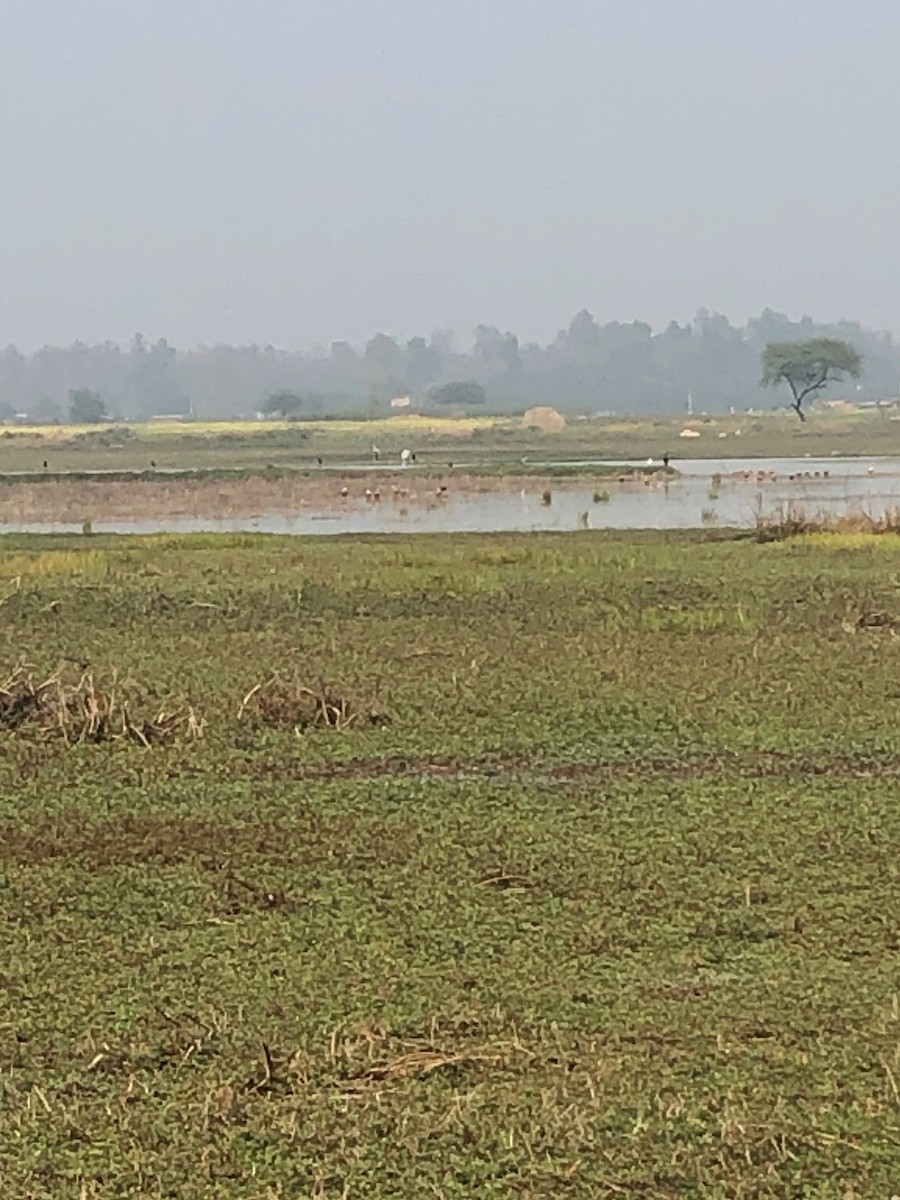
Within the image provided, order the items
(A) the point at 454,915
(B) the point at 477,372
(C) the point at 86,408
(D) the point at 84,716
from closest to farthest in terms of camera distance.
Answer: (A) the point at 454,915 < (D) the point at 84,716 < (C) the point at 86,408 < (B) the point at 477,372

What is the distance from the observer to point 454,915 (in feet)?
20.5

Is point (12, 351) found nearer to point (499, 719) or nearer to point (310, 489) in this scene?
point (310, 489)

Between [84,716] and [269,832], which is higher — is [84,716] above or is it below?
above

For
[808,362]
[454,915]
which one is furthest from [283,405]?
[454,915]

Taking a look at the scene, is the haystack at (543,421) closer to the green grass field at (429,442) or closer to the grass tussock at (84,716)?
the green grass field at (429,442)

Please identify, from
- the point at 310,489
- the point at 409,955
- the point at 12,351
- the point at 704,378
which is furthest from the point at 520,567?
the point at 12,351

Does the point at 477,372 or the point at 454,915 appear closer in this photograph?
the point at 454,915

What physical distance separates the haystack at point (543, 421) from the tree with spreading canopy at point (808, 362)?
10.1 metres

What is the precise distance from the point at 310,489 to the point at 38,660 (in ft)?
81.7

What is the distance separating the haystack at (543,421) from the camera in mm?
74575

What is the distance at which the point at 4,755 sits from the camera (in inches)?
355

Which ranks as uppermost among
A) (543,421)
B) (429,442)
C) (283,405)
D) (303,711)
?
(283,405)

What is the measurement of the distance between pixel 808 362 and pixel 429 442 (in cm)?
2230

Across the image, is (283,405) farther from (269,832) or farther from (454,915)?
(454,915)
